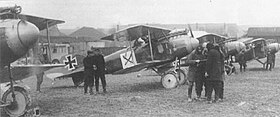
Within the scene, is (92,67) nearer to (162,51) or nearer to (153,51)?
(153,51)

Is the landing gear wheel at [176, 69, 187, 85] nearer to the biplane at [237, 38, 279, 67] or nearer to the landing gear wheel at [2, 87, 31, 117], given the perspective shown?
the landing gear wheel at [2, 87, 31, 117]

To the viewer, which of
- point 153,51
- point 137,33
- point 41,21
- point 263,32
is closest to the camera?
point 41,21

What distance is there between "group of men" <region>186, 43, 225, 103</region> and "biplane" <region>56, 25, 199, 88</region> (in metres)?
2.93

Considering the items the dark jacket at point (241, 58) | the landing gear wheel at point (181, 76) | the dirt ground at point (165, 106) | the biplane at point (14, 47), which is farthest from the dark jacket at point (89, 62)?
the dark jacket at point (241, 58)

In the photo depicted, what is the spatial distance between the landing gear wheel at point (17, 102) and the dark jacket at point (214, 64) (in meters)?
4.25

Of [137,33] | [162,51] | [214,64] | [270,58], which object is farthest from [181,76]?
[270,58]

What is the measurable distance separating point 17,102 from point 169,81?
19.5ft

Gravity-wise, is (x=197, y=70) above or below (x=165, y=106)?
above

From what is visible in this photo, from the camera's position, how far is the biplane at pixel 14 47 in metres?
5.96

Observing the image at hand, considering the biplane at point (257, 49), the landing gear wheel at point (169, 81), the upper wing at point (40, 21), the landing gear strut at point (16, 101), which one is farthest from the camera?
the biplane at point (257, 49)

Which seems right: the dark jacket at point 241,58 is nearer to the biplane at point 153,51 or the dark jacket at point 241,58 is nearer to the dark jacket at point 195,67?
the biplane at point 153,51

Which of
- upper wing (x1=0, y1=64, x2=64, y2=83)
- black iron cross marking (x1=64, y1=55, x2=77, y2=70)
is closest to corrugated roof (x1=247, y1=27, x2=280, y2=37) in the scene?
black iron cross marking (x1=64, y1=55, x2=77, y2=70)

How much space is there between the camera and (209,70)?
8414 millimetres

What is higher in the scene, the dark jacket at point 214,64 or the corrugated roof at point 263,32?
the corrugated roof at point 263,32
